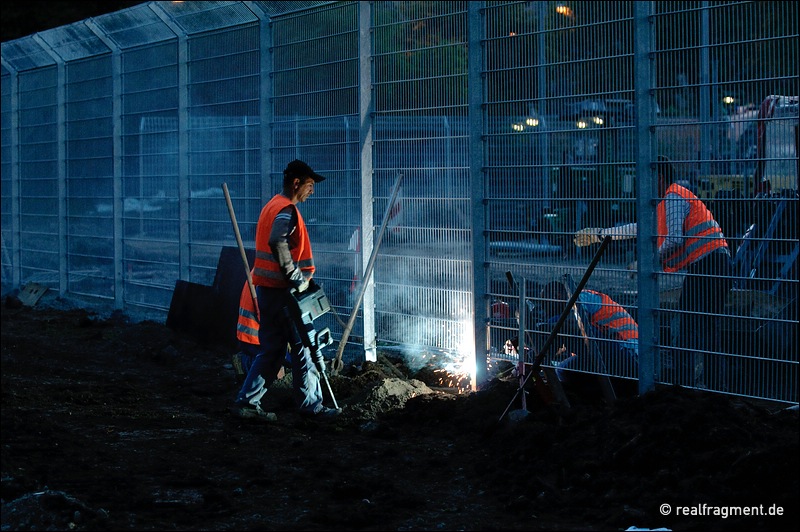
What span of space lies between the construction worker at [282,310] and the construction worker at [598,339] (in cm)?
181

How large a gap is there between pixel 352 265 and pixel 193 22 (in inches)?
156

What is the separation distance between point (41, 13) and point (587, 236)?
108ft

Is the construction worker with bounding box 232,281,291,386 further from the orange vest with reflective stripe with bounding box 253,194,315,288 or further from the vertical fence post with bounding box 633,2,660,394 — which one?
the vertical fence post with bounding box 633,2,660,394

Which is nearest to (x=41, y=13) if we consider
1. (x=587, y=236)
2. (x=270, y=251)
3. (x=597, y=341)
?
(x=270, y=251)

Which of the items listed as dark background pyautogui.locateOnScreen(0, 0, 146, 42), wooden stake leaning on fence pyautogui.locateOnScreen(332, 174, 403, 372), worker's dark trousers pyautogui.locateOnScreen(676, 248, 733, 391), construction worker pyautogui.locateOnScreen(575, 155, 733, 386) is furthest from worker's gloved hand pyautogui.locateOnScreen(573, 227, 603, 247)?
dark background pyautogui.locateOnScreen(0, 0, 146, 42)

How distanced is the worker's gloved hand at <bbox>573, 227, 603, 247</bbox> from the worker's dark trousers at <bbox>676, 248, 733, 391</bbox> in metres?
0.77

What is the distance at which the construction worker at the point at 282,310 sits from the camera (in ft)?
25.9

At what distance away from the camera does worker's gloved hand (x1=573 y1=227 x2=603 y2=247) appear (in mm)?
7527

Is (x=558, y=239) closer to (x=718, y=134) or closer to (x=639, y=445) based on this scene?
(x=718, y=134)

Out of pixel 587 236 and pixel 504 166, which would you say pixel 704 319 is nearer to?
pixel 587 236

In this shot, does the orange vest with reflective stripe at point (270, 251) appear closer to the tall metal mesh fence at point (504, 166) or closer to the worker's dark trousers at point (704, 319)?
the tall metal mesh fence at point (504, 166)

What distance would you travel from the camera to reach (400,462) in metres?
6.77

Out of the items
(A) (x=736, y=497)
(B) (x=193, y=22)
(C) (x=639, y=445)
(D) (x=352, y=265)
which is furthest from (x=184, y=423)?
(B) (x=193, y=22)

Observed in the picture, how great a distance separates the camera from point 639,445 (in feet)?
19.2
